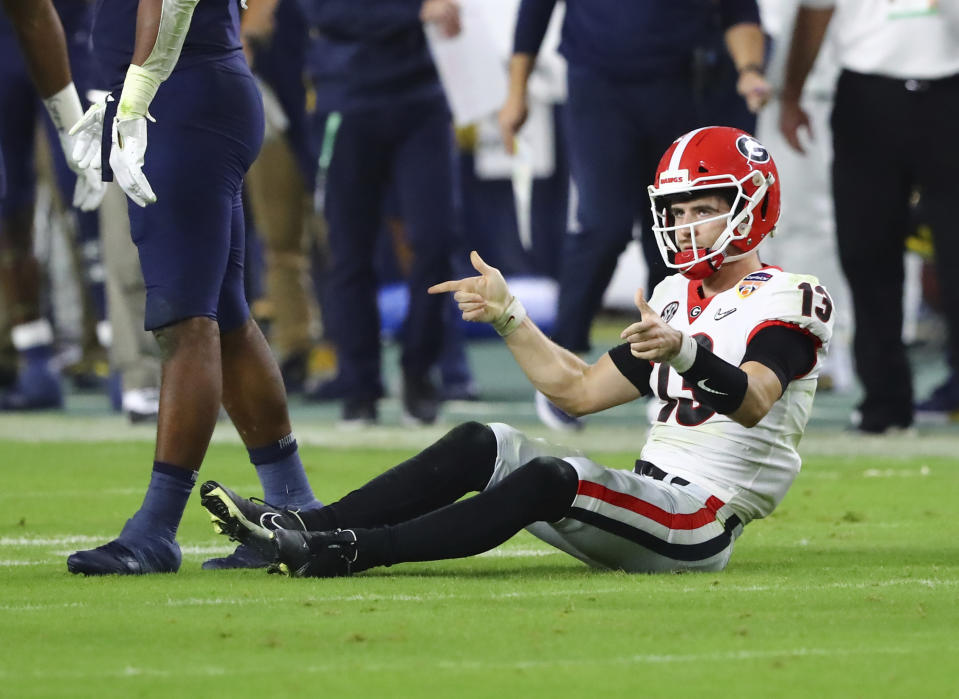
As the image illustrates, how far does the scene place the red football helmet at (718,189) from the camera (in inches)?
186

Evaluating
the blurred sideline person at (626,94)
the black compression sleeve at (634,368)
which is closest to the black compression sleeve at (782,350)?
the black compression sleeve at (634,368)

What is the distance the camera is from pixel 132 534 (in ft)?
15.3

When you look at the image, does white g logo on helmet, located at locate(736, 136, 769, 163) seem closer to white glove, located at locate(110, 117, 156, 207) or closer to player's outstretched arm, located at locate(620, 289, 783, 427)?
player's outstretched arm, located at locate(620, 289, 783, 427)

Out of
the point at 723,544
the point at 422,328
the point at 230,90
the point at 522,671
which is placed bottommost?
the point at 422,328

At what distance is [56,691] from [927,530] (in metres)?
3.03

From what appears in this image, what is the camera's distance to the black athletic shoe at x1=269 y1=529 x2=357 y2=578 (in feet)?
14.5

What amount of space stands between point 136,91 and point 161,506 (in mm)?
981

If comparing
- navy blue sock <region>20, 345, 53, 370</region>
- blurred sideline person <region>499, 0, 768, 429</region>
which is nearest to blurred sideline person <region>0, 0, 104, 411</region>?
navy blue sock <region>20, 345, 53, 370</region>

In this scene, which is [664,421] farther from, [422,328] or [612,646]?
[422,328]

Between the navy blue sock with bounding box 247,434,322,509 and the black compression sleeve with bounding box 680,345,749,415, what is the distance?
1196 millimetres

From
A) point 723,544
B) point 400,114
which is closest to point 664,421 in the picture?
point 723,544

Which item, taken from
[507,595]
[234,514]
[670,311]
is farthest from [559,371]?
[234,514]

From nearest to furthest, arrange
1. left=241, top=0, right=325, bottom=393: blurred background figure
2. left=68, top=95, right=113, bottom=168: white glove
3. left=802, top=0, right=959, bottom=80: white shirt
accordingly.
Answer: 1. left=68, top=95, right=113, bottom=168: white glove
2. left=802, top=0, right=959, bottom=80: white shirt
3. left=241, top=0, right=325, bottom=393: blurred background figure

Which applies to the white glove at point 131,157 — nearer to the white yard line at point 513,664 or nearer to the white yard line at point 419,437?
the white yard line at point 513,664
